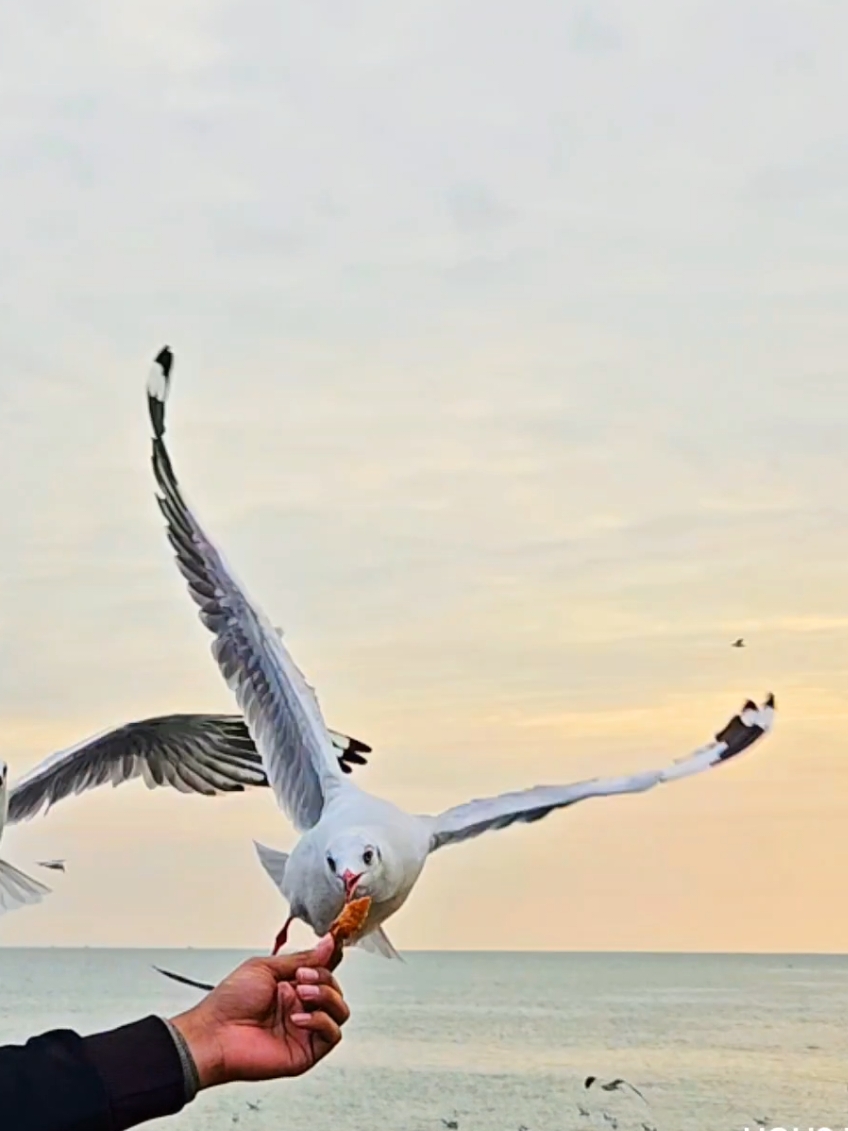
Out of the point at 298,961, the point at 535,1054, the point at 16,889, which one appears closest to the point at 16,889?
the point at 16,889

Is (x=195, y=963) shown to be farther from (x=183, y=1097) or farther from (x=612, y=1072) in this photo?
(x=183, y=1097)

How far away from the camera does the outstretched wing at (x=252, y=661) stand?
429 cm

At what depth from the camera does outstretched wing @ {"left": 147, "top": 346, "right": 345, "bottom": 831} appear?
429 centimetres

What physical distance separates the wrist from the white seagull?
1886mm

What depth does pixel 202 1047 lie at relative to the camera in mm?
1644

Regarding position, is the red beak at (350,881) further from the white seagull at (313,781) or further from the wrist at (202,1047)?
the wrist at (202,1047)

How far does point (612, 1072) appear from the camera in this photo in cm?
3638

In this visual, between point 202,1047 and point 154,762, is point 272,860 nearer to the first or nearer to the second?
point 154,762

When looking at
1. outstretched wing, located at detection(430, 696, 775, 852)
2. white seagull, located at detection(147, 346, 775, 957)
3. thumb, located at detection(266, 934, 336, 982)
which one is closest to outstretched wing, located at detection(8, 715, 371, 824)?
white seagull, located at detection(147, 346, 775, 957)

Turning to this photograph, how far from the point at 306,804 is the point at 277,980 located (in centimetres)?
261

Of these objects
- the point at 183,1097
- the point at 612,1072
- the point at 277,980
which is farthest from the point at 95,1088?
the point at 612,1072

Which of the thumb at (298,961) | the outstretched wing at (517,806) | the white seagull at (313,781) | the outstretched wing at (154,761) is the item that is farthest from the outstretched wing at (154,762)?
the thumb at (298,961)

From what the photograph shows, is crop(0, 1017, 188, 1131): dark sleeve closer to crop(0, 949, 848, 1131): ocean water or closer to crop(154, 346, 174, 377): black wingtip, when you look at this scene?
crop(154, 346, 174, 377): black wingtip

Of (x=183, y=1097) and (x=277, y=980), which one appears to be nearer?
(x=183, y=1097)
